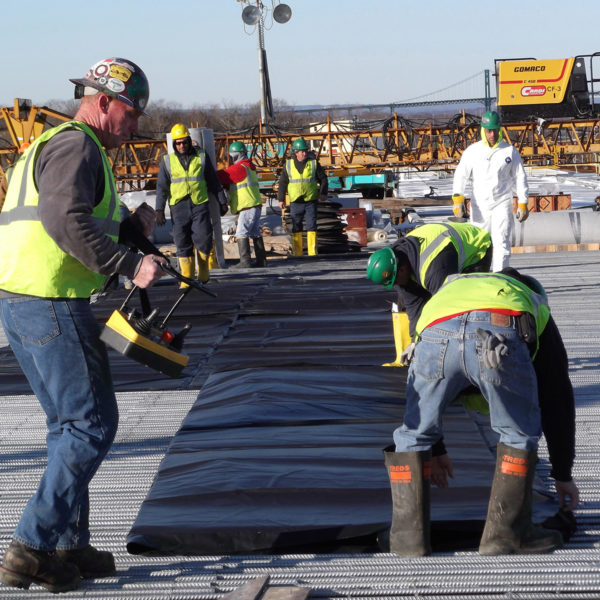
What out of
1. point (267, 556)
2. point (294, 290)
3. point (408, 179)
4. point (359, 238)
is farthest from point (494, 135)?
point (408, 179)

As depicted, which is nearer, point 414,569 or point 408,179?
point 414,569

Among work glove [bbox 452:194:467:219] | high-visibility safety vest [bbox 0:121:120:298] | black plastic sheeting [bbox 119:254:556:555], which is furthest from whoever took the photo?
work glove [bbox 452:194:467:219]

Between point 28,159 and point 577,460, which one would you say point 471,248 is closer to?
point 577,460

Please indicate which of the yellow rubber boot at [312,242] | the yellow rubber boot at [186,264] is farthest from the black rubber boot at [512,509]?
the yellow rubber boot at [312,242]

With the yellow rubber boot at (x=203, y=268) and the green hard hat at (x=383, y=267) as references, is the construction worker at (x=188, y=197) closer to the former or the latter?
the yellow rubber boot at (x=203, y=268)

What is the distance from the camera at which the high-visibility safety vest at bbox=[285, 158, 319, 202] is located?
14.3 meters

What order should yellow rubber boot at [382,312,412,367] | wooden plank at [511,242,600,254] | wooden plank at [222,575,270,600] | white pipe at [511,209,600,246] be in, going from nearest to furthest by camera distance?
wooden plank at [222,575,270,600] → yellow rubber boot at [382,312,412,367] → wooden plank at [511,242,600,254] → white pipe at [511,209,600,246]

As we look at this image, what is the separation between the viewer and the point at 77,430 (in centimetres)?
311

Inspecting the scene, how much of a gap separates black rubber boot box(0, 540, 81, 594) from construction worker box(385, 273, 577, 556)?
117 centimetres

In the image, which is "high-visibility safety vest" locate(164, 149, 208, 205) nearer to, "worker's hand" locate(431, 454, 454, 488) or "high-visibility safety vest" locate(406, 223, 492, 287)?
"high-visibility safety vest" locate(406, 223, 492, 287)

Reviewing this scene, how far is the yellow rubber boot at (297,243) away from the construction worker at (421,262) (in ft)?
30.8

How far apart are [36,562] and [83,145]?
1353mm

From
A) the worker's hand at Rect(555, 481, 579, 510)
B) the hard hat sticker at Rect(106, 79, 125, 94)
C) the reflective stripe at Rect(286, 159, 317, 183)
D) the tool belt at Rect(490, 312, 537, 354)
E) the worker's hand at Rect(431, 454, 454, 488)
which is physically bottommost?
the worker's hand at Rect(555, 481, 579, 510)

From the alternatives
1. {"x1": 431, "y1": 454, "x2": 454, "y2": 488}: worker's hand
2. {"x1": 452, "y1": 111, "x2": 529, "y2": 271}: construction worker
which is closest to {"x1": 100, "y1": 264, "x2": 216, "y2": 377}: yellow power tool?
{"x1": 431, "y1": 454, "x2": 454, "y2": 488}: worker's hand
